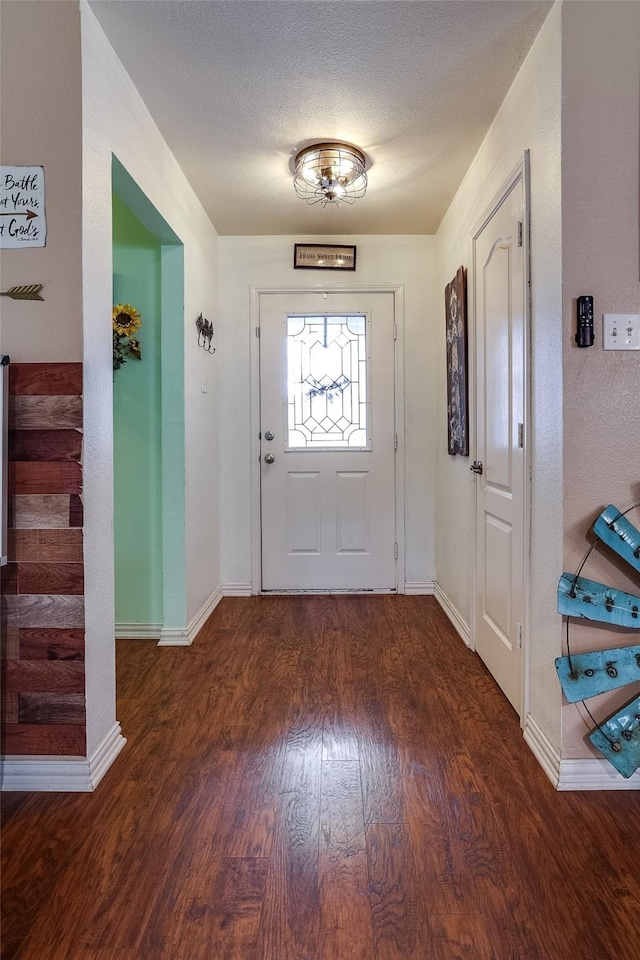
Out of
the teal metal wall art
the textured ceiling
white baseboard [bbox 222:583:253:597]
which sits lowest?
white baseboard [bbox 222:583:253:597]

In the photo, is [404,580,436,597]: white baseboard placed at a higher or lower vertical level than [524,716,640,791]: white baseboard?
higher

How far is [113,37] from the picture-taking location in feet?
5.47

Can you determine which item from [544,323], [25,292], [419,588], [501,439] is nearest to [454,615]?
[419,588]

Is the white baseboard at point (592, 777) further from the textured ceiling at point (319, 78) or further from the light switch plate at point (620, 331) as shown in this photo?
the textured ceiling at point (319, 78)

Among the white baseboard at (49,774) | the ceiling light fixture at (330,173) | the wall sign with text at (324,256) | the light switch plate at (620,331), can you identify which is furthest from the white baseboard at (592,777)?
the wall sign with text at (324,256)

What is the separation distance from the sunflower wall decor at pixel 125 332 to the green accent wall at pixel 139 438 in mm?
32

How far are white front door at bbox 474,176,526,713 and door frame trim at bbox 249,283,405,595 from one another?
95 centimetres

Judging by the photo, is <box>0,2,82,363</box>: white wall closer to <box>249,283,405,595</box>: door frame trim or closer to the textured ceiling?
the textured ceiling

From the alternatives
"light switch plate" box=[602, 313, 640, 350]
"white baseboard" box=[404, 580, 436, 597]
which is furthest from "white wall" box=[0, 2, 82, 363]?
"white baseboard" box=[404, 580, 436, 597]

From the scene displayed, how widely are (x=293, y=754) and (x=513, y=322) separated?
165cm

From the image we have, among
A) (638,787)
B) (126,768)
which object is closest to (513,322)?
(638,787)

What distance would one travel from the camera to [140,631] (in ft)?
8.95

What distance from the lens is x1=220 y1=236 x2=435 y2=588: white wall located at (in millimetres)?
3271

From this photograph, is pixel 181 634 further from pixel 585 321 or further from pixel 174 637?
pixel 585 321
